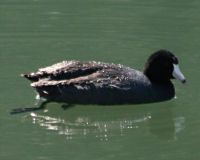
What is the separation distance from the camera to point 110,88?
11.5 m

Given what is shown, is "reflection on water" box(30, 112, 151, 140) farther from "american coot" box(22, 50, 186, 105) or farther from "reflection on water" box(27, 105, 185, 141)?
"american coot" box(22, 50, 186, 105)

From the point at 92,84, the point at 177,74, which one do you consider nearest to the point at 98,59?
the point at 177,74

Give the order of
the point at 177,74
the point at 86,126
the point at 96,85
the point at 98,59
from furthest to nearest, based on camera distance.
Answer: the point at 98,59, the point at 177,74, the point at 96,85, the point at 86,126

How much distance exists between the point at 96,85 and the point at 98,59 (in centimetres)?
246

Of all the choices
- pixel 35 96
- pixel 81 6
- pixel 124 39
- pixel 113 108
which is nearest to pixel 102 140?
pixel 113 108

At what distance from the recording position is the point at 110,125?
10641 millimetres

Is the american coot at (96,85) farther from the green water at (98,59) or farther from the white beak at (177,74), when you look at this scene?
the green water at (98,59)

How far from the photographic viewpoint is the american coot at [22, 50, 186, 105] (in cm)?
1140

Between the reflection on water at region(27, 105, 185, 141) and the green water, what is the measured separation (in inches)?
0.6

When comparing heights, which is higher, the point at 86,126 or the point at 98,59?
the point at 98,59

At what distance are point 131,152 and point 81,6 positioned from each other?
29.6 feet

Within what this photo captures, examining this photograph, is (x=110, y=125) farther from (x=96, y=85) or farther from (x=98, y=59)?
(x=98, y=59)

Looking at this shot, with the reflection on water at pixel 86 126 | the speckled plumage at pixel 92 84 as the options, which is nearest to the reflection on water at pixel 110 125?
the reflection on water at pixel 86 126

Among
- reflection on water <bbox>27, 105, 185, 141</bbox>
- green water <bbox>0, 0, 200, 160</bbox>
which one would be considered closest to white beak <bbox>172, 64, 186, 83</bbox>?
green water <bbox>0, 0, 200, 160</bbox>
